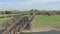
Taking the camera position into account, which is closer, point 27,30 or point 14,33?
point 14,33

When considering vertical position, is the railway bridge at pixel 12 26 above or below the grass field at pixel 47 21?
above

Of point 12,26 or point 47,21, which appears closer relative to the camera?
point 12,26

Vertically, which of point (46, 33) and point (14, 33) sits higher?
point (14, 33)

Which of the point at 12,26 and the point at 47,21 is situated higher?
the point at 12,26

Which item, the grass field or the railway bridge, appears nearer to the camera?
the railway bridge

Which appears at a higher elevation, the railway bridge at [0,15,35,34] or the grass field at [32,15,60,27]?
the railway bridge at [0,15,35,34]

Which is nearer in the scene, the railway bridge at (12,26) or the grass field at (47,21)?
the railway bridge at (12,26)

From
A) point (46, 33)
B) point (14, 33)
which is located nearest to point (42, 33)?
point (46, 33)

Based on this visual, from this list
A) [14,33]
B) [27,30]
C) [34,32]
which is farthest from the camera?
[34,32]

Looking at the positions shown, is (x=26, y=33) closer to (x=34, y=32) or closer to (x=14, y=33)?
(x=34, y=32)

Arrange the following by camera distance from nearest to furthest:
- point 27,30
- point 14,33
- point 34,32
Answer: point 14,33, point 27,30, point 34,32
